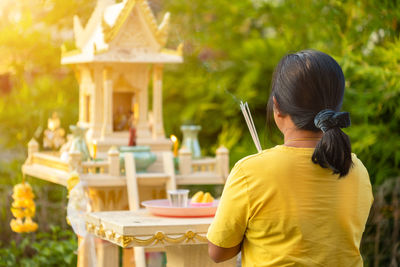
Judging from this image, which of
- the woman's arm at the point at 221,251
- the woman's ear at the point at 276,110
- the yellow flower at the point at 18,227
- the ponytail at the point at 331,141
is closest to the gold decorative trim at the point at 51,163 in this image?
the yellow flower at the point at 18,227

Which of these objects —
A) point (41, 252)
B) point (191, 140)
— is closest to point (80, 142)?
point (191, 140)

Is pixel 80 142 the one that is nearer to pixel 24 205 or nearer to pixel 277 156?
pixel 24 205

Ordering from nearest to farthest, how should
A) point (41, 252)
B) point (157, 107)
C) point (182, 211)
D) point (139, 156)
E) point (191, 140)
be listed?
point (182, 211)
point (139, 156)
point (157, 107)
point (191, 140)
point (41, 252)

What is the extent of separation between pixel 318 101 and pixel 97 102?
3.33 meters

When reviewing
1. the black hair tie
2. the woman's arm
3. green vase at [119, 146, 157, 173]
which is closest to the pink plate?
the woman's arm

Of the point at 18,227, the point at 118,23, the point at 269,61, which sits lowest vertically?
the point at 18,227

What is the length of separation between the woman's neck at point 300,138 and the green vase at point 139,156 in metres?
2.78

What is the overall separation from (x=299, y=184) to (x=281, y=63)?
1.25 ft

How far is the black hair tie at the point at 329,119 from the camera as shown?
2.03 metres

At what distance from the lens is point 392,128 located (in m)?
6.04

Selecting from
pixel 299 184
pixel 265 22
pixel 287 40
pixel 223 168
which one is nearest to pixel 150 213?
pixel 299 184

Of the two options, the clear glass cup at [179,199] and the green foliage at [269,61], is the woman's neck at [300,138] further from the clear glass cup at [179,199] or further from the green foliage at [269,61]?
the green foliage at [269,61]

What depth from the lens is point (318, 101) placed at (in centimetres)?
208

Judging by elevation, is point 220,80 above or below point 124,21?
below
